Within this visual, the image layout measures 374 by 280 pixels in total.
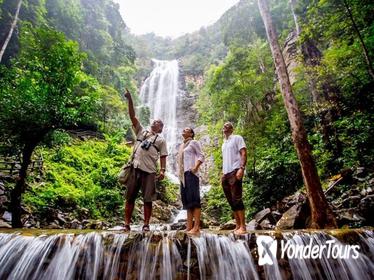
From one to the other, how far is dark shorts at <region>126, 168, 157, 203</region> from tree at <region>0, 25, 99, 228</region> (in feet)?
11.7

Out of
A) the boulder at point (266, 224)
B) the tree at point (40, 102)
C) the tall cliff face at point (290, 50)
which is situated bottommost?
the boulder at point (266, 224)

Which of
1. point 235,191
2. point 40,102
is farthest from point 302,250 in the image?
point 40,102

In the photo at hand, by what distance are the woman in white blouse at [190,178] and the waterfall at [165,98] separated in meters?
21.4

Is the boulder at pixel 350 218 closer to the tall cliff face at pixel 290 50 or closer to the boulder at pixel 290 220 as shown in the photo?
the boulder at pixel 290 220

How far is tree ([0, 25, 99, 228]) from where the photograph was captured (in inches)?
288

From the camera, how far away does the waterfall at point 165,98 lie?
3083cm

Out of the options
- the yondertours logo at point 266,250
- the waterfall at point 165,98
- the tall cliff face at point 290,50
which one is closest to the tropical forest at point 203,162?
the yondertours logo at point 266,250

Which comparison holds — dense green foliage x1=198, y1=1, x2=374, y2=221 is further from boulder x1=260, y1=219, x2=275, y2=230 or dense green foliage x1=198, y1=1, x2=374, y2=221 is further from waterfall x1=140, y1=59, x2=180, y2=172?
waterfall x1=140, y1=59, x2=180, y2=172

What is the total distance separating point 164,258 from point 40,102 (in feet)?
18.1

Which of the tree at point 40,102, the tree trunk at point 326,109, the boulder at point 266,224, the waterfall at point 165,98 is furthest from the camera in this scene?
the waterfall at point 165,98

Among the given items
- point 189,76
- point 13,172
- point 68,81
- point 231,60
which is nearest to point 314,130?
point 231,60

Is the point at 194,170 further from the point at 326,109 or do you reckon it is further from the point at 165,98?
the point at 165,98

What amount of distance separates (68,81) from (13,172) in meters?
4.58

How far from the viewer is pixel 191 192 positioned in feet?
16.0
